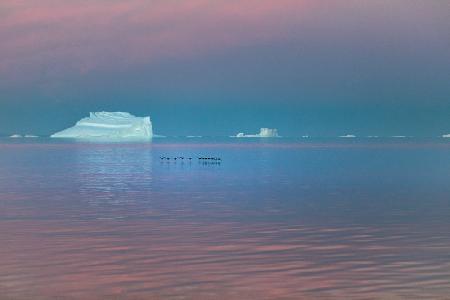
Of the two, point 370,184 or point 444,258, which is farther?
point 370,184

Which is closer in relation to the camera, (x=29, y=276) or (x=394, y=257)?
(x=29, y=276)

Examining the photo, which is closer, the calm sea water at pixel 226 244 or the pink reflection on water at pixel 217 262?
the pink reflection on water at pixel 217 262

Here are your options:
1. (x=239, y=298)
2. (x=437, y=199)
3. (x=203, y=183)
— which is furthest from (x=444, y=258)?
(x=203, y=183)

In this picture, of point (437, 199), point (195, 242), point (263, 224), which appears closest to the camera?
point (195, 242)

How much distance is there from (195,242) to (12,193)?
23001 millimetres

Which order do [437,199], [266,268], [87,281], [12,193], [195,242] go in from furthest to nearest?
[12,193], [437,199], [195,242], [266,268], [87,281]

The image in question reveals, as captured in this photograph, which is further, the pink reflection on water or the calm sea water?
the calm sea water

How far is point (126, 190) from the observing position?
148ft

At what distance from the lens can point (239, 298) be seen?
48.9 feet

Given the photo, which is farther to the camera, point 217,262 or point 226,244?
point 226,244

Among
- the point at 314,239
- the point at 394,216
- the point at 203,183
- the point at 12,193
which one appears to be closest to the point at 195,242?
the point at 314,239

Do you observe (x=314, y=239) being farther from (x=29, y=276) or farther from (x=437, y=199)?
(x=437, y=199)

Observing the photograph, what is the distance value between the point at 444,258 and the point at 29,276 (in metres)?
11.6

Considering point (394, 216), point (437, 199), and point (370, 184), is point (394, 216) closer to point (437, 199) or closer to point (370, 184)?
point (437, 199)
